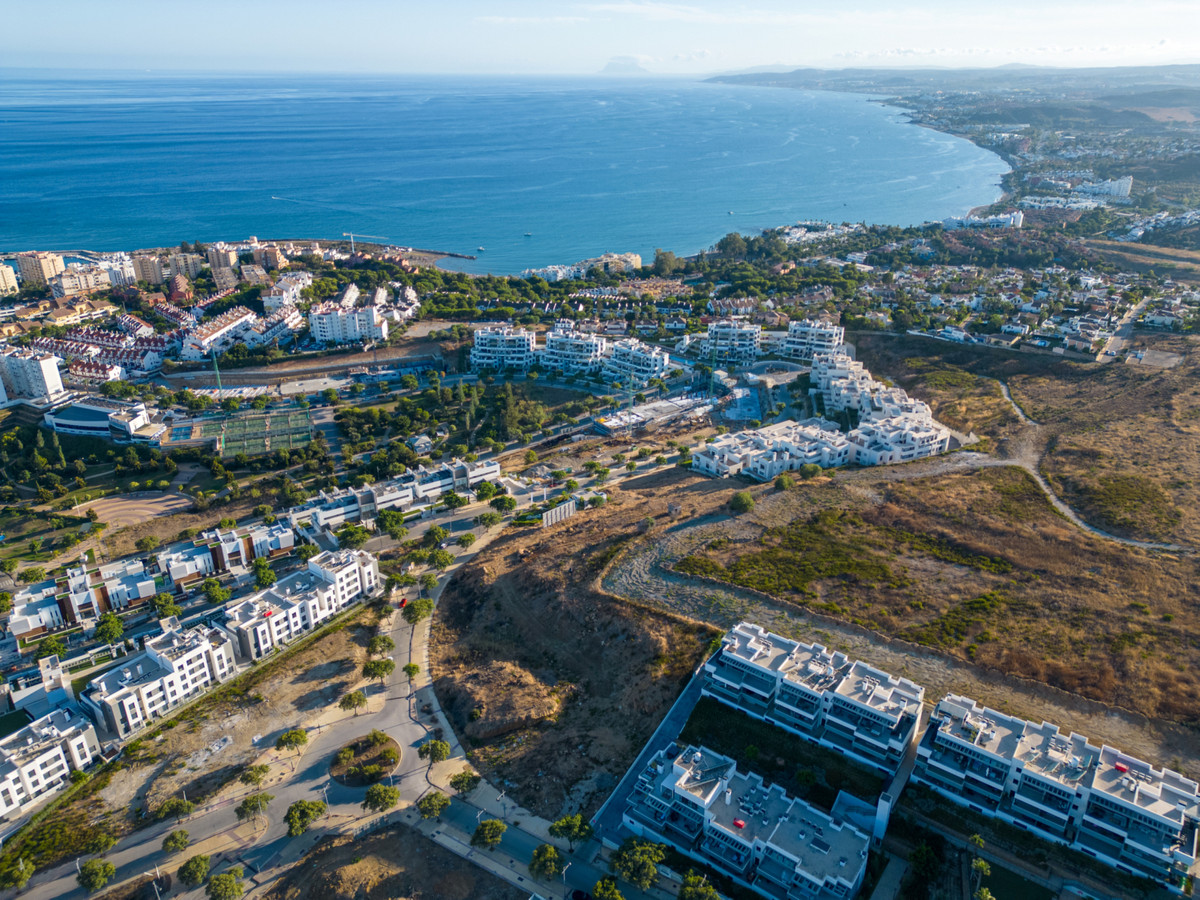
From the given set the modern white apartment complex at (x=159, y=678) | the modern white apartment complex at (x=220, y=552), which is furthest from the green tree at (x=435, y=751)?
the modern white apartment complex at (x=220, y=552)

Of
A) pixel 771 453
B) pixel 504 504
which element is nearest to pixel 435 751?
pixel 504 504

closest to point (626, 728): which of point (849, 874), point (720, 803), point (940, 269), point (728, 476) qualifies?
point (720, 803)

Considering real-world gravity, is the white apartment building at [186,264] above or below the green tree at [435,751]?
above

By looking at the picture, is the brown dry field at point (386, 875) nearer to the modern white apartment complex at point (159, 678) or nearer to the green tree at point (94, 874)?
the green tree at point (94, 874)

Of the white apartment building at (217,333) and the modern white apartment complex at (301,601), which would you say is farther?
the white apartment building at (217,333)

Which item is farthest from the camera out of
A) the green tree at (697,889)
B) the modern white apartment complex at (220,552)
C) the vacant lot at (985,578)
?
the modern white apartment complex at (220,552)

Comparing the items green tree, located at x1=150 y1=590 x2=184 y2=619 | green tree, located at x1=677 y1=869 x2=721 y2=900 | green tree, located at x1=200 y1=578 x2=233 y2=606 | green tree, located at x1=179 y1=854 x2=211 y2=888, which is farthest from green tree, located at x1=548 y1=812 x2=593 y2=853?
green tree, located at x1=150 y1=590 x2=184 y2=619

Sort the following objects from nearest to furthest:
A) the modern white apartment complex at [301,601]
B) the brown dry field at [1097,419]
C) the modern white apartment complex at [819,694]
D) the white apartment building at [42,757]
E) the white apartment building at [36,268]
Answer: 1. the modern white apartment complex at [819,694]
2. the white apartment building at [42,757]
3. the modern white apartment complex at [301,601]
4. the brown dry field at [1097,419]
5. the white apartment building at [36,268]
